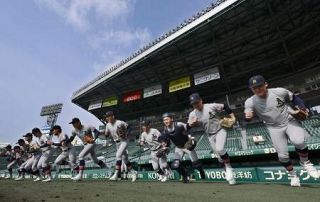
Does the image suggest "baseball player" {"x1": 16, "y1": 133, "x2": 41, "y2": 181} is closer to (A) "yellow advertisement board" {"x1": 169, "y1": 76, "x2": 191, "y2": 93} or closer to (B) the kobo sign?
(A) "yellow advertisement board" {"x1": 169, "y1": 76, "x2": 191, "y2": 93}

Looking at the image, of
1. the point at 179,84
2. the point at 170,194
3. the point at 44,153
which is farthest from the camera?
the point at 179,84

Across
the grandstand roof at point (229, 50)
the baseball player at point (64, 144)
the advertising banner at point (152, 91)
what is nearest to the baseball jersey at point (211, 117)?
the baseball player at point (64, 144)

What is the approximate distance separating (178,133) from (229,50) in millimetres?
17144

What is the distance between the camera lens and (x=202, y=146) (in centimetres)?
1975

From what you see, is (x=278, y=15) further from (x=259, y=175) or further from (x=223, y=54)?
(x=259, y=175)

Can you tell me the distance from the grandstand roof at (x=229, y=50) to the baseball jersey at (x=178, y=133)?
13.0m

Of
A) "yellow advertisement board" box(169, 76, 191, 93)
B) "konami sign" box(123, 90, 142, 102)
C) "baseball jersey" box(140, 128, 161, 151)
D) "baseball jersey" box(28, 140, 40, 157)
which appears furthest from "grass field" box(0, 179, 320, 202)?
"konami sign" box(123, 90, 142, 102)

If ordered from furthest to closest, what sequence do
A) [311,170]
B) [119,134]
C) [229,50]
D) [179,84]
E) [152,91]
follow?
[152,91], [179,84], [229,50], [119,134], [311,170]

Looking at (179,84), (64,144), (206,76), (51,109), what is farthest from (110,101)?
(51,109)

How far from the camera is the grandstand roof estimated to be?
19719 millimetres

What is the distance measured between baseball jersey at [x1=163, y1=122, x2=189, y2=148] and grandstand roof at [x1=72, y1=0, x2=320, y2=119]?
13019mm

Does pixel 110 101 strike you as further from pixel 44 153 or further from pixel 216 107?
pixel 216 107

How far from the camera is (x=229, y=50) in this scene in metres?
23.6

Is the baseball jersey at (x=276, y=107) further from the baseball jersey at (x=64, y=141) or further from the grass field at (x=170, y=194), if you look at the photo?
the baseball jersey at (x=64, y=141)
